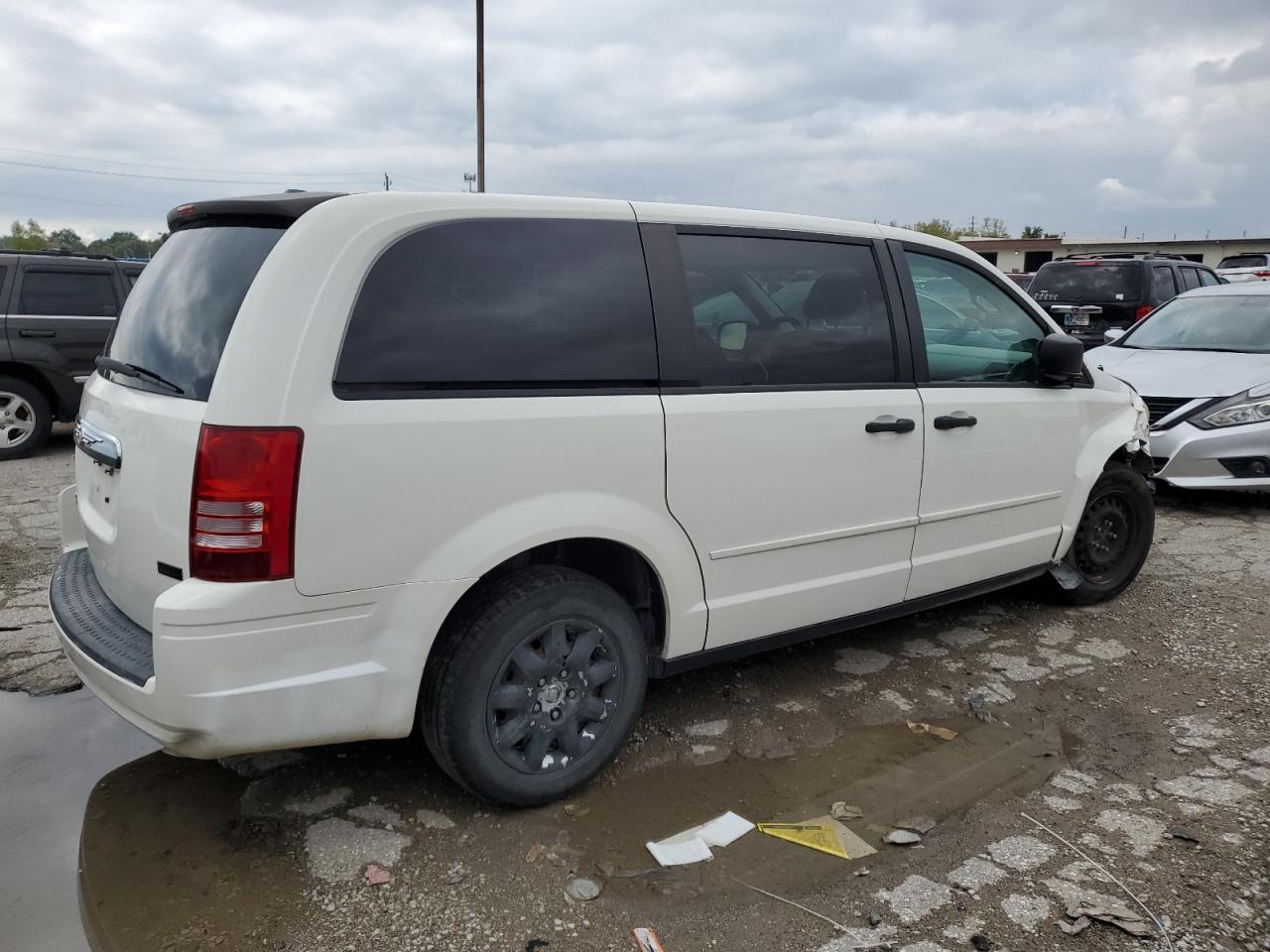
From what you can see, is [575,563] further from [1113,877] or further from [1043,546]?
[1043,546]

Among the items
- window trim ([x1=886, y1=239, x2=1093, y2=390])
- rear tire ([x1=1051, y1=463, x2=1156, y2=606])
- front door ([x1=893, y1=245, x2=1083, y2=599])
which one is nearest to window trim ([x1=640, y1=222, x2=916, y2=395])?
window trim ([x1=886, y1=239, x2=1093, y2=390])

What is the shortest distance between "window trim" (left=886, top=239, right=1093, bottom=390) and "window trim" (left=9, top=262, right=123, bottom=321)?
6.99 meters

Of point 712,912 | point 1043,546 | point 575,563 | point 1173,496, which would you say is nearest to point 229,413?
point 575,563

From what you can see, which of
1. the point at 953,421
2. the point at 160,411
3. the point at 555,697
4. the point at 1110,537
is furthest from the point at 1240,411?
the point at 160,411

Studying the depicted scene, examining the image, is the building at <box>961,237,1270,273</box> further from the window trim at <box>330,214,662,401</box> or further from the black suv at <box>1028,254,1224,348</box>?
the window trim at <box>330,214,662,401</box>

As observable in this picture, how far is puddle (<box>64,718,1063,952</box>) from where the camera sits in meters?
2.50

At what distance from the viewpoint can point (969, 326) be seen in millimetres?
4031

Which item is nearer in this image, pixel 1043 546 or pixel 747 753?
pixel 747 753

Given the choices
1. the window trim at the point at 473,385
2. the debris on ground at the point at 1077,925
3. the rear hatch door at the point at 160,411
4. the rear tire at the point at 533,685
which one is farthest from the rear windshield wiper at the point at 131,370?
the debris on ground at the point at 1077,925

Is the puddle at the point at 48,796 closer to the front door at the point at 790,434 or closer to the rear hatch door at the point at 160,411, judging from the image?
the rear hatch door at the point at 160,411

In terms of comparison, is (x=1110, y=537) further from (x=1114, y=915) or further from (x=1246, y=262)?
(x=1246, y=262)

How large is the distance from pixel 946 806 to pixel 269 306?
2519mm

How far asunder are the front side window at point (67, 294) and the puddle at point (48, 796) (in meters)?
6.10

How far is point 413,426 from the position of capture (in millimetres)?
2510
